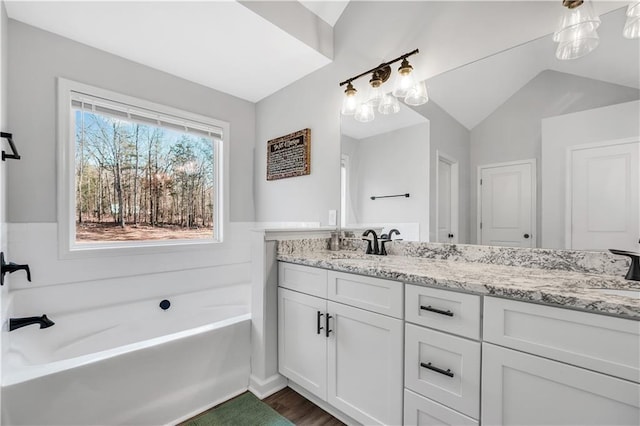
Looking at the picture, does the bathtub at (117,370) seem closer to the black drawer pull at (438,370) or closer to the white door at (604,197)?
the black drawer pull at (438,370)

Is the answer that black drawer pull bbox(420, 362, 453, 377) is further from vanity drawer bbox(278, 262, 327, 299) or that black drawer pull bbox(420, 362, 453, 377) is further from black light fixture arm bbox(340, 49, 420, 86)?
black light fixture arm bbox(340, 49, 420, 86)

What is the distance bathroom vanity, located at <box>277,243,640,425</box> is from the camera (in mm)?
812

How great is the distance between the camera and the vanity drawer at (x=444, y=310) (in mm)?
1032

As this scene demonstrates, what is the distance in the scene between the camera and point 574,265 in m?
1.30

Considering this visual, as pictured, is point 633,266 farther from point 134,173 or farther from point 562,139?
point 134,173

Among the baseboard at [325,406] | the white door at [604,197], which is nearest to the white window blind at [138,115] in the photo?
the baseboard at [325,406]

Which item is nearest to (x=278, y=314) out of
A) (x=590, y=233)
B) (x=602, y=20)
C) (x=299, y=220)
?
(x=299, y=220)

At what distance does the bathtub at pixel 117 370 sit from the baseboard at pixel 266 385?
0.06m

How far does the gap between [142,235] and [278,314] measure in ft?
4.89

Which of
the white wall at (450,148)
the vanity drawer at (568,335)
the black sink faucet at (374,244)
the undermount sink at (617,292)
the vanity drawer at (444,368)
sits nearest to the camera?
the vanity drawer at (568,335)

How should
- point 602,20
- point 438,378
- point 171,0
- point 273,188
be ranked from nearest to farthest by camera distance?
point 438,378
point 602,20
point 171,0
point 273,188

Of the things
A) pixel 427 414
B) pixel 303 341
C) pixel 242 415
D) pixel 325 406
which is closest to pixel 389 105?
pixel 303 341

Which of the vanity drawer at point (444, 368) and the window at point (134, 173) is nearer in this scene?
the vanity drawer at point (444, 368)

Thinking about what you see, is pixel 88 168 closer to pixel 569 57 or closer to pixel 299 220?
pixel 299 220
